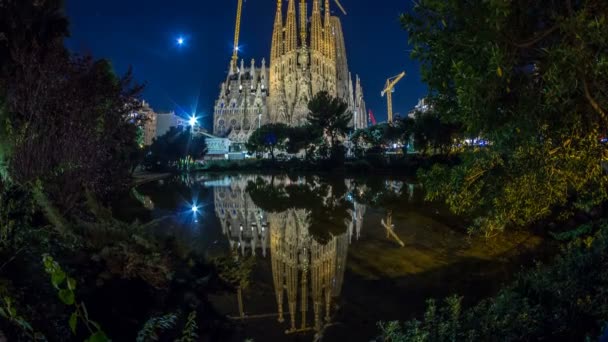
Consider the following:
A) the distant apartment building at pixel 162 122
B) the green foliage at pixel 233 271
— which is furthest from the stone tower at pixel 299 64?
the green foliage at pixel 233 271

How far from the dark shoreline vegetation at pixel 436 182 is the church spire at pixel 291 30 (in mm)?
84183

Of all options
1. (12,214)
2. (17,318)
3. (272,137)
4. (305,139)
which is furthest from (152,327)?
(272,137)

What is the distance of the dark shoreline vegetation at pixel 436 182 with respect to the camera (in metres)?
3.27

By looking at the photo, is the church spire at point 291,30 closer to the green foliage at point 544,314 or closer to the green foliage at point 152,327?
the green foliage at point 544,314

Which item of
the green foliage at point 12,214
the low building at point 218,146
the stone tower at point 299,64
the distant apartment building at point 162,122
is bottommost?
the green foliage at point 12,214

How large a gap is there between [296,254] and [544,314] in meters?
5.77

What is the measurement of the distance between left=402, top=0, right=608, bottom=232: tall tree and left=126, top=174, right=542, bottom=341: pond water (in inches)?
67.5

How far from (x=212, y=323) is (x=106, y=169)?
7712 mm

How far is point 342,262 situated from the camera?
309 inches

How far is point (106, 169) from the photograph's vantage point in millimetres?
10844

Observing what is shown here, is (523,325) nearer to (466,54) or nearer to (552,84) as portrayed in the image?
(552,84)

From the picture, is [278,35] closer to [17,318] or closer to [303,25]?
[303,25]

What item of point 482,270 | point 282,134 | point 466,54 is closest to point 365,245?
point 482,270

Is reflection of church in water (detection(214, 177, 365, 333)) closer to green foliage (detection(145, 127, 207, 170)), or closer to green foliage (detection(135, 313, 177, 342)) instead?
green foliage (detection(135, 313, 177, 342))
